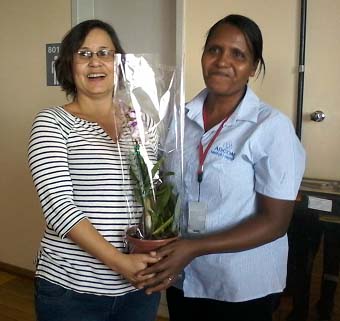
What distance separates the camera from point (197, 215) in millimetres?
1241

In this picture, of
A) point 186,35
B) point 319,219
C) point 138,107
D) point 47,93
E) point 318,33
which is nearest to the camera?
point 138,107

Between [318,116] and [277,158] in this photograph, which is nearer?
[277,158]

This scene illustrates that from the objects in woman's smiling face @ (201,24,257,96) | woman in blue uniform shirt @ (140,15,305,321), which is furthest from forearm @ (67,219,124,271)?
woman's smiling face @ (201,24,257,96)

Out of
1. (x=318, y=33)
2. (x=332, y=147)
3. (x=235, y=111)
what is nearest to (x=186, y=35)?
(x=318, y=33)

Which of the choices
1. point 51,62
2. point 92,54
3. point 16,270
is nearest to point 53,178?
point 92,54

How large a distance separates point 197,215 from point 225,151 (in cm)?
22

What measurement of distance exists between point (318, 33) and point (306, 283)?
48.0 inches

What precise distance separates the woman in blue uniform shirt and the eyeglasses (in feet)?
1.04

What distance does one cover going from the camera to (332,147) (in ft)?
6.47

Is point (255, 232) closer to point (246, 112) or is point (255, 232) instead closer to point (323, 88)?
point (246, 112)

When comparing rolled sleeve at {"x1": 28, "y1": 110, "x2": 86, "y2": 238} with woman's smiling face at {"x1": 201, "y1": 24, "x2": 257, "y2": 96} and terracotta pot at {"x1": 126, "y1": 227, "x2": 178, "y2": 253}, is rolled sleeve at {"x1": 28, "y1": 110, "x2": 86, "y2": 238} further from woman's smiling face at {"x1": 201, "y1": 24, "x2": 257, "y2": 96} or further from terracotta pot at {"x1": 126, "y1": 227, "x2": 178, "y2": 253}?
woman's smiling face at {"x1": 201, "y1": 24, "x2": 257, "y2": 96}

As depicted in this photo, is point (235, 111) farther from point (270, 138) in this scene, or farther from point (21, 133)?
point (21, 133)

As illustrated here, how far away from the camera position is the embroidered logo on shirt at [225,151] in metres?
1.21

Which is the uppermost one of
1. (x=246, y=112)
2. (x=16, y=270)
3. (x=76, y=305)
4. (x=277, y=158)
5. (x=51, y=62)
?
(x=51, y=62)
